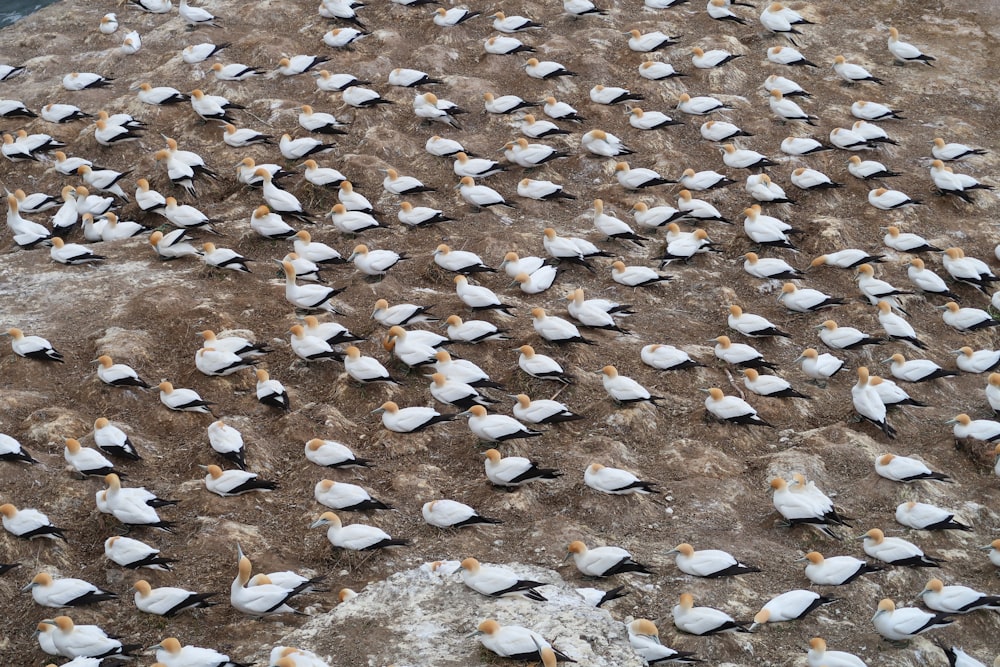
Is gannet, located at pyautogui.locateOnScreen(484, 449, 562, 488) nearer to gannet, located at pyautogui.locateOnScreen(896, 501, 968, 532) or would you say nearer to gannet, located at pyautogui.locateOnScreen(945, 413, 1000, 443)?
gannet, located at pyautogui.locateOnScreen(896, 501, 968, 532)

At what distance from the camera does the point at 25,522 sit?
34.7 feet

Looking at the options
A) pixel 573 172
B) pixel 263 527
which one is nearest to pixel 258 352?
pixel 263 527

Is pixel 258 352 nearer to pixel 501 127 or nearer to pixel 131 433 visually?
pixel 131 433

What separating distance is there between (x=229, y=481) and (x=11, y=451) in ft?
7.17

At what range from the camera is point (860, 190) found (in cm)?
1781

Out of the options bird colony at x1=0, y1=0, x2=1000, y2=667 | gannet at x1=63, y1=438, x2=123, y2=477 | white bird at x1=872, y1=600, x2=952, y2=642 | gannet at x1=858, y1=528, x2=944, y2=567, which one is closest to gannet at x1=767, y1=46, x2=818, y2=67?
bird colony at x1=0, y1=0, x2=1000, y2=667

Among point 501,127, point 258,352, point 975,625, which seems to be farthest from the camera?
point 501,127

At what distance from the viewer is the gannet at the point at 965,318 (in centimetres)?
1502

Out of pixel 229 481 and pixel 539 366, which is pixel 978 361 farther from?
pixel 229 481

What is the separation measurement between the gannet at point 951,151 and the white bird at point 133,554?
44.8 ft

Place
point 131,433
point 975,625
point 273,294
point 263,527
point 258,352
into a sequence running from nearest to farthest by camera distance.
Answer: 1. point 975,625
2. point 263,527
3. point 131,433
4. point 258,352
5. point 273,294

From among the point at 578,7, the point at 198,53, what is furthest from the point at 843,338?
the point at 198,53

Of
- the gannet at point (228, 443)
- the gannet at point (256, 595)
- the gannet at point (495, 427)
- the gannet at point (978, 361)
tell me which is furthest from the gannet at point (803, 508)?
the gannet at point (228, 443)

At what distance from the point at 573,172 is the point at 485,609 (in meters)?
10.2
